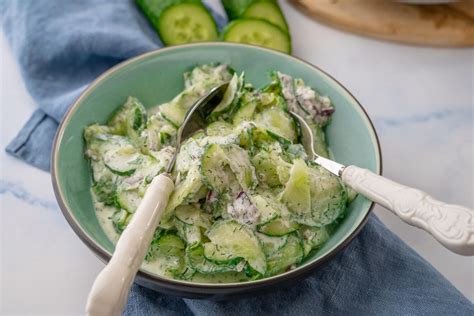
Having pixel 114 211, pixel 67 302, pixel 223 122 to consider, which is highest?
pixel 223 122

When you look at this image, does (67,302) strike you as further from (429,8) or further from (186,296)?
(429,8)

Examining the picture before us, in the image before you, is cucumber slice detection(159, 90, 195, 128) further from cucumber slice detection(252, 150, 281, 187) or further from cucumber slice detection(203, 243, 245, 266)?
cucumber slice detection(203, 243, 245, 266)

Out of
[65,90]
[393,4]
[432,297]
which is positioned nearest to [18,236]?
[65,90]

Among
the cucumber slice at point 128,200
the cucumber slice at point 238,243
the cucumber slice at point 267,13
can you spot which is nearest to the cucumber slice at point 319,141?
the cucumber slice at point 238,243

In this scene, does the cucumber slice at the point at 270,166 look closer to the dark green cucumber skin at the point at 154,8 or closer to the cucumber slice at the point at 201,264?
the cucumber slice at the point at 201,264

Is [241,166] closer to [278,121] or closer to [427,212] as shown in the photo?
[278,121]

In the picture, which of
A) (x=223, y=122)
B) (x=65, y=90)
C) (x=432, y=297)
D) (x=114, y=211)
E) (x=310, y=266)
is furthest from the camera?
(x=65, y=90)

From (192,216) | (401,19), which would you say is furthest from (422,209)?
(401,19)
